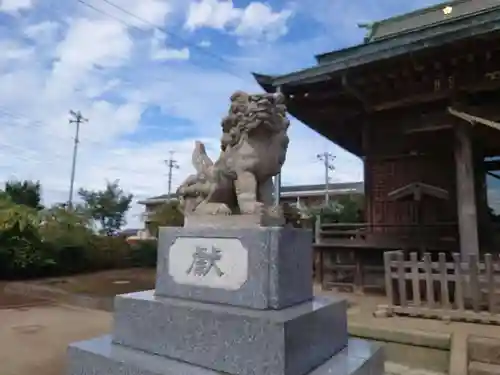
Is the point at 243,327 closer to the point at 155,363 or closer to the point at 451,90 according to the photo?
the point at 155,363

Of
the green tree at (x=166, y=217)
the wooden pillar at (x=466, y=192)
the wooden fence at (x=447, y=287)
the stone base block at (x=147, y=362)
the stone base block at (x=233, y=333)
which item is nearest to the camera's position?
the stone base block at (x=233, y=333)

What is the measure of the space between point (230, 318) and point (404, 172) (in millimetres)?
8290

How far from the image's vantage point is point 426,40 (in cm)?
557

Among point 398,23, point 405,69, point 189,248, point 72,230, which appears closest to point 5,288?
point 72,230

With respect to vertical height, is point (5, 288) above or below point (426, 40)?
below

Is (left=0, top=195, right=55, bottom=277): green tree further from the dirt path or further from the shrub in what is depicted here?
the dirt path

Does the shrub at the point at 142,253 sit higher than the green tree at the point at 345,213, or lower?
lower

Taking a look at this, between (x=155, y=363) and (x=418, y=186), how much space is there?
7.16 meters

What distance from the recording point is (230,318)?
6.47 ft

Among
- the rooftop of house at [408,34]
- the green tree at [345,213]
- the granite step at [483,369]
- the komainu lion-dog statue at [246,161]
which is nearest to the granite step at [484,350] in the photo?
the granite step at [483,369]

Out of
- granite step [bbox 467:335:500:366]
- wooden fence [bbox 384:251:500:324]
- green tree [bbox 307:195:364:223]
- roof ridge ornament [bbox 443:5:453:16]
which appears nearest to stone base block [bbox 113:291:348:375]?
granite step [bbox 467:335:500:366]

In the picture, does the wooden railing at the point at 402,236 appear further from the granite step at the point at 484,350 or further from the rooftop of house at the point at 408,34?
the granite step at the point at 484,350

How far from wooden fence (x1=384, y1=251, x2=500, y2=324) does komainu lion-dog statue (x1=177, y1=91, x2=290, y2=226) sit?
3.49 meters

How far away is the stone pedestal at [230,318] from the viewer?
191 centimetres
